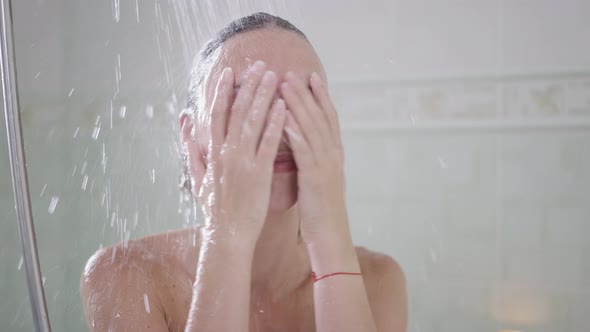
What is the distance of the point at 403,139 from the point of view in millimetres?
1354

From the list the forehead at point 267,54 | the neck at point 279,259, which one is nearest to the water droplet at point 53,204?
the neck at point 279,259

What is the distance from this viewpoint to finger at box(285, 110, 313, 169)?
68 cm

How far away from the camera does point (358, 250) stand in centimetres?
95

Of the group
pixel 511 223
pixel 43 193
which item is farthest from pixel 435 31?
pixel 43 193

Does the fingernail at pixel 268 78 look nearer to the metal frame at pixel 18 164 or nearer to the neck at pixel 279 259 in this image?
the neck at pixel 279 259

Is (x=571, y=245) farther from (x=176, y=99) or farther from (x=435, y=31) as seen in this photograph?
(x=176, y=99)

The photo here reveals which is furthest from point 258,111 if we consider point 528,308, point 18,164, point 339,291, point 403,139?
point 528,308

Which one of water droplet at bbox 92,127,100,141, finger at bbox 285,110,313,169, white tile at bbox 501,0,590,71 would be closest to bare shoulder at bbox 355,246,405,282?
finger at bbox 285,110,313,169

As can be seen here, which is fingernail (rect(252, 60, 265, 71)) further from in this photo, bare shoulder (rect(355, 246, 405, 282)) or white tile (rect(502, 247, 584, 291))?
white tile (rect(502, 247, 584, 291))

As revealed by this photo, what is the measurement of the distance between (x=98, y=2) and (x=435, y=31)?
0.85 m

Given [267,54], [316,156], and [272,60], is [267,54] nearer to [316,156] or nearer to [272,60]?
[272,60]

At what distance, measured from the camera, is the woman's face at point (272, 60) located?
2.28 feet

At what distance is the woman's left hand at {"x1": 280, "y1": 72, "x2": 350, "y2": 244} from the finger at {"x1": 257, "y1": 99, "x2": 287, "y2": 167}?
0.01 m

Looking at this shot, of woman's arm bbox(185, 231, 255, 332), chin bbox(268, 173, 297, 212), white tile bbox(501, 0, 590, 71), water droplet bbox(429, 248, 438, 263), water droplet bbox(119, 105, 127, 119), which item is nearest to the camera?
woman's arm bbox(185, 231, 255, 332)
